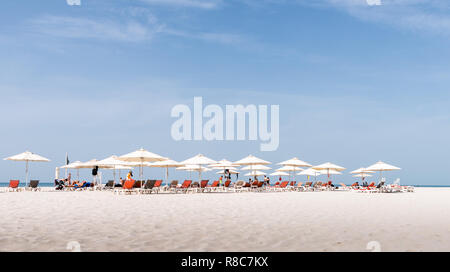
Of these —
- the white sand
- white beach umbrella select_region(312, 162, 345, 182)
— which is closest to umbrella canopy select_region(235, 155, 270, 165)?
white beach umbrella select_region(312, 162, 345, 182)

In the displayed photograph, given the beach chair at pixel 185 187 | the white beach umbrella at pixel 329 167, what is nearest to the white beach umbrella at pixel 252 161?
the beach chair at pixel 185 187

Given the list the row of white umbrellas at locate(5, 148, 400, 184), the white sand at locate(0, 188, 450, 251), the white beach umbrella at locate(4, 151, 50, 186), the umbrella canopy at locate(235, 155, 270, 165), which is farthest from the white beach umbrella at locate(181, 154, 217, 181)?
the white sand at locate(0, 188, 450, 251)

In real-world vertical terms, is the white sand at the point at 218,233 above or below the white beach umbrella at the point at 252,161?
below

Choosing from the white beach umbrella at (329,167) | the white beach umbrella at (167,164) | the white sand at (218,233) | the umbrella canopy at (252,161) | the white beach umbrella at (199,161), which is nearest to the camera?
the white sand at (218,233)

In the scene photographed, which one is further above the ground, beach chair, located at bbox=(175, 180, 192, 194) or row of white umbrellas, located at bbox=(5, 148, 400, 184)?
row of white umbrellas, located at bbox=(5, 148, 400, 184)

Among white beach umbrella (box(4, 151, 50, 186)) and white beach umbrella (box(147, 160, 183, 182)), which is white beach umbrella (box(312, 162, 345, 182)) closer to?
white beach umbrella (box(147, 160, 183, 182))

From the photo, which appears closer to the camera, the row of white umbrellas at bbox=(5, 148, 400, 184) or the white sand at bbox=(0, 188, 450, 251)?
the white sand at bbox=(0, 188, 450, 251)

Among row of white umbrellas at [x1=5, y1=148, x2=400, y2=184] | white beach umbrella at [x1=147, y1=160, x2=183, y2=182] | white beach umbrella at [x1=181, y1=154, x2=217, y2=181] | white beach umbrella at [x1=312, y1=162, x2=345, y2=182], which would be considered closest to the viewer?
row of white umbrellas at [x1=5, y1=148, x2=400, y2=184]

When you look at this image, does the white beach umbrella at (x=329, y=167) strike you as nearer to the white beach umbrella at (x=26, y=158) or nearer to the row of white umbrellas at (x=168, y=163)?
the row of white umbrellas at (x=168, y=163)

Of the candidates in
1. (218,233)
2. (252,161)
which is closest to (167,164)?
A: (252,161)

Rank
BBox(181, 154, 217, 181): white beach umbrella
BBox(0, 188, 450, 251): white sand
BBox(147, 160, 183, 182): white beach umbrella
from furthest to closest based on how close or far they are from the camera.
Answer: BBox(147, 160, 183, 182): white beach umbrella < BBox(181, 154, 217, 181): white beach umbrella < BBox(0, 188, 450, 251): white sand

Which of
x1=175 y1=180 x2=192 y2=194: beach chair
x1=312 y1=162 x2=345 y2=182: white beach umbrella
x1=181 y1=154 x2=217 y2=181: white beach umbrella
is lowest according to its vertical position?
x1=175 y1=180 x2=192 y2=194: beach chair
